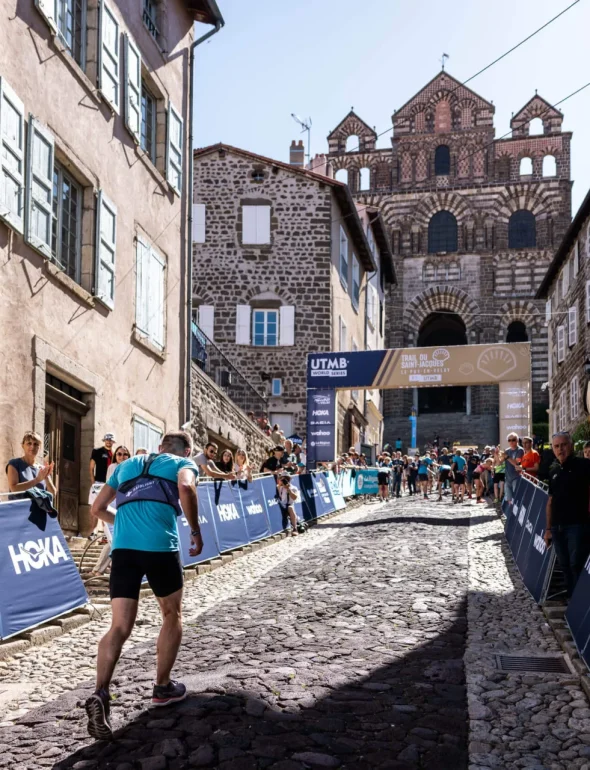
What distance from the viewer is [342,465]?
27969mm

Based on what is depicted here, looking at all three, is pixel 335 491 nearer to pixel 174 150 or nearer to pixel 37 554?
pixel 174 150

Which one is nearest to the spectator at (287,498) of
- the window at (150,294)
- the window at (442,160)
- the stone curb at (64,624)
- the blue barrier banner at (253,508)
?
the blue barrier banner at (253,508)

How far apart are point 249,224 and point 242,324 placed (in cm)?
320

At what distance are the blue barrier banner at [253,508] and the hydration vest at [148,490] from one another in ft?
29.3

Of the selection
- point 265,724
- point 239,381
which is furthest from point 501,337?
point 265,724

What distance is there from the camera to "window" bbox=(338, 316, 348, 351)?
109 feet

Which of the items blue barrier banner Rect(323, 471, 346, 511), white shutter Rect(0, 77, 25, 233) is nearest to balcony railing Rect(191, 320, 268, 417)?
blue barrier banner Rect(323, 471, 346, 511)

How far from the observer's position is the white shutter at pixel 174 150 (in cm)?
1786

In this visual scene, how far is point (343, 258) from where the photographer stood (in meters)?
34.1

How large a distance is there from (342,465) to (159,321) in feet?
38.4

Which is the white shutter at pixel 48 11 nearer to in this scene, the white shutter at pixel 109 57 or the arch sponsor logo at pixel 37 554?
the white shutter at pixel 109 57

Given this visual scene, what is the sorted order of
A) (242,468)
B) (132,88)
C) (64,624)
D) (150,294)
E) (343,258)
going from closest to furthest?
(64,624) → (242,468) → (132,88) → (150,294) → (343,258)

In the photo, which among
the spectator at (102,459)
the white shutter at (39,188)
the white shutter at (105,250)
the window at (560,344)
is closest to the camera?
the white shutter at (39,188)

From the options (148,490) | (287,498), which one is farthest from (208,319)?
(148,490)
